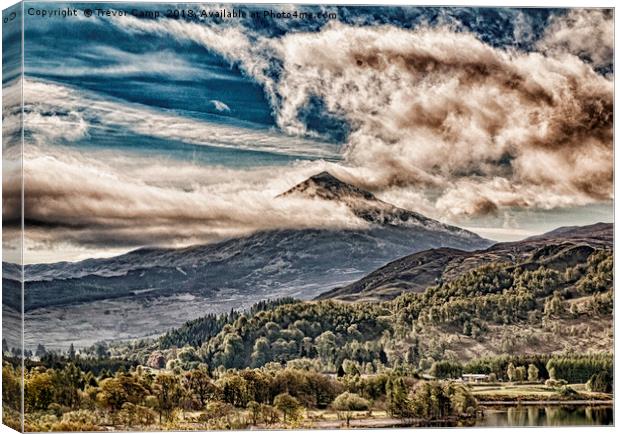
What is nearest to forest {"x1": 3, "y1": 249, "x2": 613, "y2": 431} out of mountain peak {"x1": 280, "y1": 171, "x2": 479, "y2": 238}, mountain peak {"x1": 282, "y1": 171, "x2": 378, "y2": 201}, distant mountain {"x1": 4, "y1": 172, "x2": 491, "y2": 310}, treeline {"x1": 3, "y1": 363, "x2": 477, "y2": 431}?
treeline {"x1": 3, "y1": 363, "x2": 477, "y2": 431}

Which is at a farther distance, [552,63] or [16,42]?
[552,63]

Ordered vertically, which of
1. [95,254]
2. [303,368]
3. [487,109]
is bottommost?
[303,368]

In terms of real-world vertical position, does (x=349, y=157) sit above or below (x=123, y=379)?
above

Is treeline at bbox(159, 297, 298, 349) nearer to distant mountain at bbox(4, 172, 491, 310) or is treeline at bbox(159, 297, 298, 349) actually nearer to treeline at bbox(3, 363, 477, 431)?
distant mountain at bbox(4, 172, 491, 310)

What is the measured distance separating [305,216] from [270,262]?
0.68 meters

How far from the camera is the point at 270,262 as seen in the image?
1958cm

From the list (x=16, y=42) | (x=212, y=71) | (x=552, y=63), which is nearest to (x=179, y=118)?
(x=212, y=71)

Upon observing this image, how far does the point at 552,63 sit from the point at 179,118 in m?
4.55

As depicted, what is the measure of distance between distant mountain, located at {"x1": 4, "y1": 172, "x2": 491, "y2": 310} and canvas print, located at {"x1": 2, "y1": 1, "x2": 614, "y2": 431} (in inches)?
1.0

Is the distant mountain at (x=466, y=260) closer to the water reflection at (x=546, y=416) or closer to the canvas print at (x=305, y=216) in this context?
the canvas print at (x=305, y=216)

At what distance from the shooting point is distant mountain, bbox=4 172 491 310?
19000 mm

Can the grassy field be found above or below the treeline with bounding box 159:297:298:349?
below

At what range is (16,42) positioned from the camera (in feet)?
61.8

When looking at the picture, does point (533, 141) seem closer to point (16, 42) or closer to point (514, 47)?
point (514, 47)
